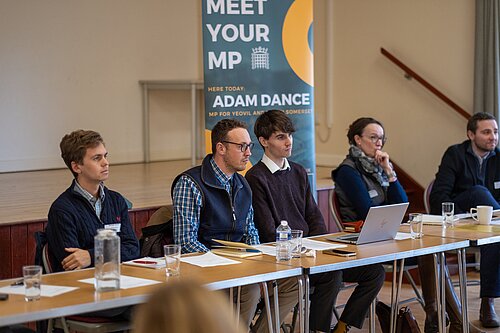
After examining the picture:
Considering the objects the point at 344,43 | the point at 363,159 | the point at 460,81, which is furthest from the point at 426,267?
the point at 344,43

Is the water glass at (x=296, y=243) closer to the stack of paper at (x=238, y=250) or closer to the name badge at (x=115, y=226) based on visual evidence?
the stack of paper at (x=238, y=250)

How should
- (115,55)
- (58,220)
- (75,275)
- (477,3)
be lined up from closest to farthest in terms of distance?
(75,275)
(58,220)
(477,3)
(115,55)

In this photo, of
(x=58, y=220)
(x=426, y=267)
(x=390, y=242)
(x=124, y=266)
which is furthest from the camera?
(x=426, y=267)

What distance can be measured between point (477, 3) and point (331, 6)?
6.80 feet

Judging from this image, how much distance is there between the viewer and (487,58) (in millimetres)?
7297

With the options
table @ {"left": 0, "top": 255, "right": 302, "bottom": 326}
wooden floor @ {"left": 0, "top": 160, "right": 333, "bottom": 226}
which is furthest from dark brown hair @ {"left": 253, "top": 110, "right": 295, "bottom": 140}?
wooden floor @ {"left": 0, "top": 160, "right": 333, "bottom": 226}

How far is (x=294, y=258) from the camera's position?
11.2 ft

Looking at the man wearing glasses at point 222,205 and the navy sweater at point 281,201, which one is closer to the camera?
the man wearing glasses at point 222,205

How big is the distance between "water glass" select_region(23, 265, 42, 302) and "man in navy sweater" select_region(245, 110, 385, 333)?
1.75 meters

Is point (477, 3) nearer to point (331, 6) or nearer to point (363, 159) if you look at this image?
point (331, 6)

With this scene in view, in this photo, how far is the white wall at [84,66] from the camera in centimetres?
900

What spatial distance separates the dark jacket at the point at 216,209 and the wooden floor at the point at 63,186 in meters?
1.48

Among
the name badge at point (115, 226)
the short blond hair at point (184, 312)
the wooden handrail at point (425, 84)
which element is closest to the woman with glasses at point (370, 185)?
the name badge at point (115, 226)

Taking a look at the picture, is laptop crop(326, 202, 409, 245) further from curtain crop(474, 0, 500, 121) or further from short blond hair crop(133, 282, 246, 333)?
curtain crop(474, 0, 500, 121)
